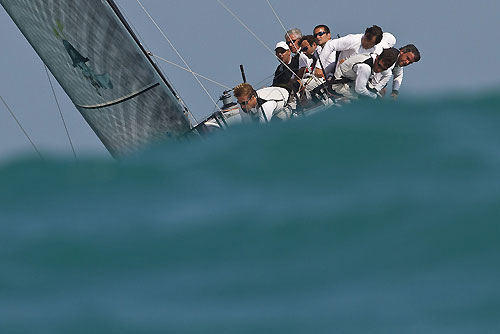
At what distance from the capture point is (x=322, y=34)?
10.0 m

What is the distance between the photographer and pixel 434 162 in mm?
6504

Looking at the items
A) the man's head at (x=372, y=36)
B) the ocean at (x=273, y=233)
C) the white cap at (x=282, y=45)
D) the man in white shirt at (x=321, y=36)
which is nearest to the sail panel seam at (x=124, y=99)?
the white cap at (x=282, y=45)

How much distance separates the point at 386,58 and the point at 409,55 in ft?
1.56

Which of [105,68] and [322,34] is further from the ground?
[322,34]

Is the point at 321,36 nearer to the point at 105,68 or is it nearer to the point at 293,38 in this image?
the point at 293,38

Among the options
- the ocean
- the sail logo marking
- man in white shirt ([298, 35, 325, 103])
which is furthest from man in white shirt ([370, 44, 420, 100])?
the sail logo marking

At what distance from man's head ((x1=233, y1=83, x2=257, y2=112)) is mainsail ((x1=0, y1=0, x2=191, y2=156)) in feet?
4.79

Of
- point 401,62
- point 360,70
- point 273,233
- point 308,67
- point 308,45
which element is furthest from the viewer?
point 308,45

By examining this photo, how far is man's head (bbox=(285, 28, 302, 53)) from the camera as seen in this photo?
10.2m

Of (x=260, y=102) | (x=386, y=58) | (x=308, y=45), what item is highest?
(x=308, y=45)

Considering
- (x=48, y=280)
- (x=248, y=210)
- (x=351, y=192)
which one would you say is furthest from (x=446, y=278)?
(x=48, y=280)

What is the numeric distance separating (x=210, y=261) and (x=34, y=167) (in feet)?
6.77

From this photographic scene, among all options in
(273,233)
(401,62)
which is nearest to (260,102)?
(401,62)

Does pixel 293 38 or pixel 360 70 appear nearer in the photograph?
pixel 360 70
